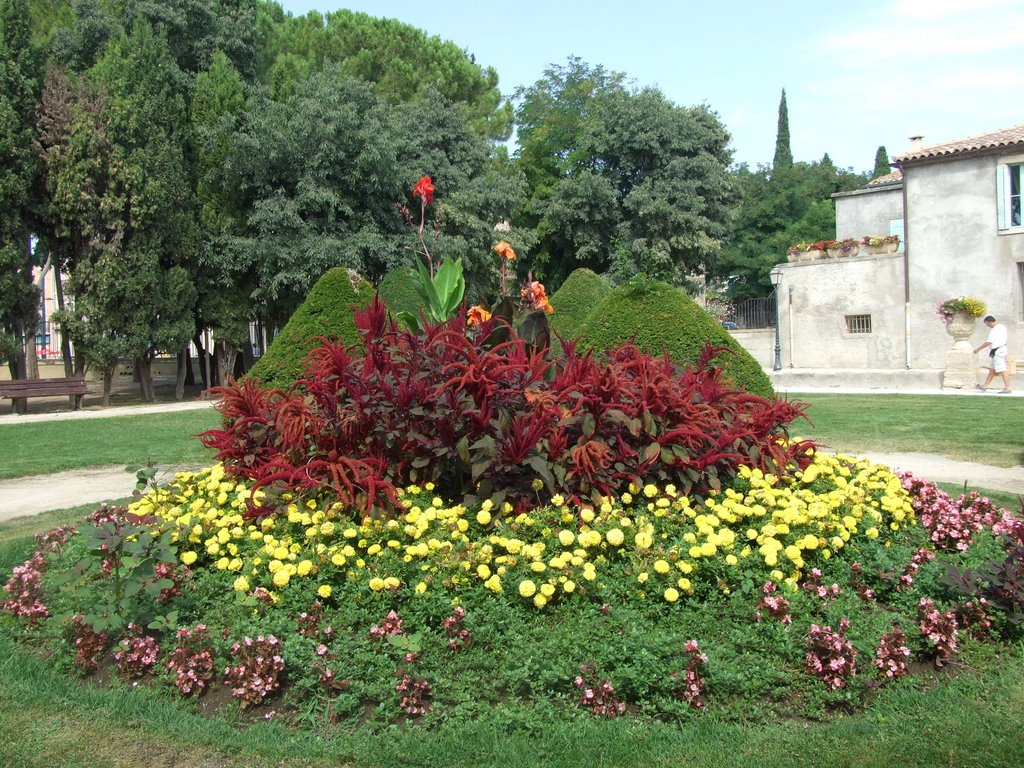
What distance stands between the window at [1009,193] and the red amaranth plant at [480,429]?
75.9 ft

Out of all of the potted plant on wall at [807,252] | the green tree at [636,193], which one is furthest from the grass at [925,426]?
the green tree at [636,193]

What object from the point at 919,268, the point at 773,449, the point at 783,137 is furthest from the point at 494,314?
the point at 783,137

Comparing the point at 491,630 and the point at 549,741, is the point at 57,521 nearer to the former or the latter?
the point at 491,630

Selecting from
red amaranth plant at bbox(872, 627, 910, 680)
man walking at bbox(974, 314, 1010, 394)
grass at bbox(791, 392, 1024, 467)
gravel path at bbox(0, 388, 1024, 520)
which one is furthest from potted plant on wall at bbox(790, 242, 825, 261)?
red amaranth plant at bbox(872, 627, 910, 680)

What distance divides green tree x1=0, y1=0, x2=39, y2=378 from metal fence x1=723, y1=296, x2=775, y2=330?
24.1m

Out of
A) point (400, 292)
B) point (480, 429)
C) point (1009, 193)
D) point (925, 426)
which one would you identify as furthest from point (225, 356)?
point (480, 429)

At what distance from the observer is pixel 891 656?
3.09m

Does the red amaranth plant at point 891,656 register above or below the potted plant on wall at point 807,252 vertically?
below

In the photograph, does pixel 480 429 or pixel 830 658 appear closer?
pixel 830 658

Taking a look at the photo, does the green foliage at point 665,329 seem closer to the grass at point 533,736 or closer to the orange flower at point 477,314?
the orange flower at point 477,314

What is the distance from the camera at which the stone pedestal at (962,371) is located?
1906cm

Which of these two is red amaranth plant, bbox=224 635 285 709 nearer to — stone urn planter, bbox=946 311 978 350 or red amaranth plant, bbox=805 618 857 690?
red amaranth plant, bbox=805 618 857 690

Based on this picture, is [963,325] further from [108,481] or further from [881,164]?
[881,164]

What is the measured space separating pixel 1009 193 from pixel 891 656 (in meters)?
24.5
